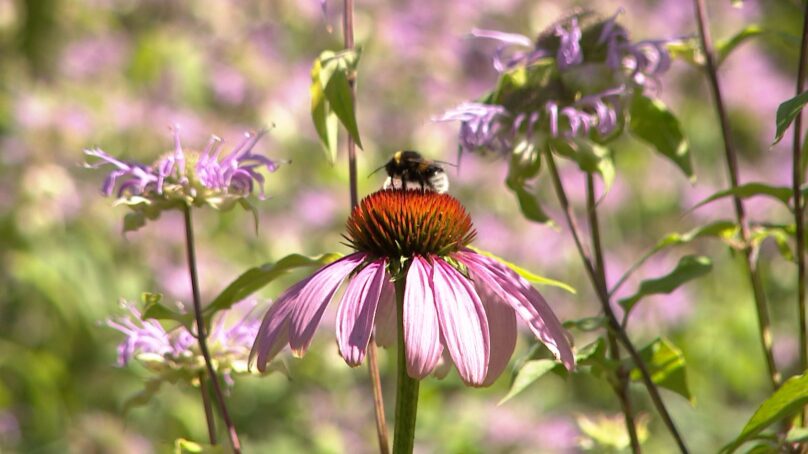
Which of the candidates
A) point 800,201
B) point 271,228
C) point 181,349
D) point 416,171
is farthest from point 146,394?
point 271,228

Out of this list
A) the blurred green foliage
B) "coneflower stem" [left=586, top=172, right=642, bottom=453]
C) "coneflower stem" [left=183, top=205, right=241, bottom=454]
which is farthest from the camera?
the blurred green foliage

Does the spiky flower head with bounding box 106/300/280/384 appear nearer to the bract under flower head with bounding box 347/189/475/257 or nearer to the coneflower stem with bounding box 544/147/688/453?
the bract under flower head with bounding box 347/189/475/257

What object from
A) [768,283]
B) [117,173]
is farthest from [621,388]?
[768,283]

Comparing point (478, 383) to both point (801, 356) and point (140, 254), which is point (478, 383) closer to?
point (801, 356)

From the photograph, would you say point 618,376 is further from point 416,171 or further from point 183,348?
point 183,348

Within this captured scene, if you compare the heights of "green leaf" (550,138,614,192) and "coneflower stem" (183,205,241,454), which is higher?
"green leaf" (550,138,614,192)

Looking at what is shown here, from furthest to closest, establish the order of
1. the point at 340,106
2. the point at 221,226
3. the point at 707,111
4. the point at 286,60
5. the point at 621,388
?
1. the point at 707,111
2. the point at 286,60
3. the point at 221,226
4. the point at 621,388
5. the point at 340,106

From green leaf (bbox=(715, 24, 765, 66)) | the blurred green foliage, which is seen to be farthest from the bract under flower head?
the blurred green foliage
